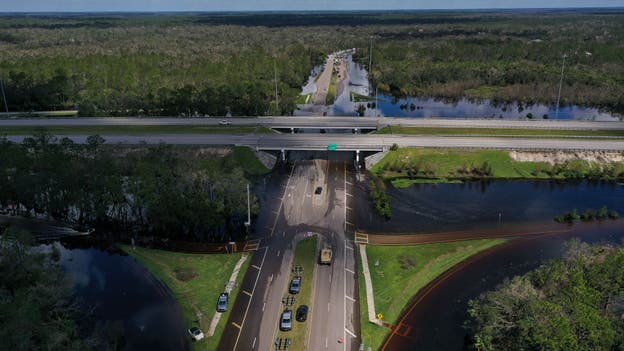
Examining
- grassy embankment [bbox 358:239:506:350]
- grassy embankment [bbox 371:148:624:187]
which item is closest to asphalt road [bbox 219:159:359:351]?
grassy embankment [bbox 358:239:506:350]

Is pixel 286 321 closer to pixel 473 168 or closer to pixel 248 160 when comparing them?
pixel 248 160

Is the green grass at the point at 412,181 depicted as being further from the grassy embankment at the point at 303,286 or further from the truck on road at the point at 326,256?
the truck on road at the point at 326,256

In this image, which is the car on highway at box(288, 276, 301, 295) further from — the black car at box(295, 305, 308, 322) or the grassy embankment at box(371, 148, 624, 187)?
the grassy embankment at box(371, 148, 624, 187)

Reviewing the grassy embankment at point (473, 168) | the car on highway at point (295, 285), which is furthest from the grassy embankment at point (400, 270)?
the grassy embankment at point (473, 168)

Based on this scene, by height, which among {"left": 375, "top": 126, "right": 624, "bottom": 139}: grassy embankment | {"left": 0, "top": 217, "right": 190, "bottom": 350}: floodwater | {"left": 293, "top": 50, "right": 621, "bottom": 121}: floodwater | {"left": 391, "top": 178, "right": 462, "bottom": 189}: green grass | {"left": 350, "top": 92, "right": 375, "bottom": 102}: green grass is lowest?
{"left": 0, "top": 217, "right": 190, "bottom": 350}: floodwater

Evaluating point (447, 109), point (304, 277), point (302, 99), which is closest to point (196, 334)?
point (304, 277)

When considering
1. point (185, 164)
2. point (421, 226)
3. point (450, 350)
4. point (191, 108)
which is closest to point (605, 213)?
point (421, 226)

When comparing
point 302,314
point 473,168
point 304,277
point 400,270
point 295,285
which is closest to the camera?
point 302,314
